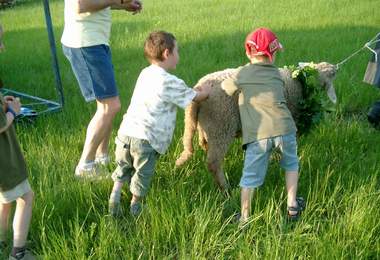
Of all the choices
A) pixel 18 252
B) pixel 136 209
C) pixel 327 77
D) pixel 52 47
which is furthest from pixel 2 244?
pixel 52 47

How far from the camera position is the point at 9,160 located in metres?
2.64

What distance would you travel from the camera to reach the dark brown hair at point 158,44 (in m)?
3.01

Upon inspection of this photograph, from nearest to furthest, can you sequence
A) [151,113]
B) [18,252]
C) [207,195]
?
[18,252], [151,113], [207,195]

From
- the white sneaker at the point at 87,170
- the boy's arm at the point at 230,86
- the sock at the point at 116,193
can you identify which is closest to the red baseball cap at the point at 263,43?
the boy's arm at the point at 230,86

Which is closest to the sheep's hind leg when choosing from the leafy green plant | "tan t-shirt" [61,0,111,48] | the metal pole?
the leafy green plant

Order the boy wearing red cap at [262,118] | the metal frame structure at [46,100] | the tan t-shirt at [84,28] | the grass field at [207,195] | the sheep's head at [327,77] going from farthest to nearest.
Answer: the metal frame structure at [46,100] → the sheep's head at [327,77] → the tan t-shirt at [84,28] → the boy wearing red cap at [262,118] → the grass field at [207,195]

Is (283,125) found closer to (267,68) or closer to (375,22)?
(267,68)

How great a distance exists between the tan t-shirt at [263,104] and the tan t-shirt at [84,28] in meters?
1.12

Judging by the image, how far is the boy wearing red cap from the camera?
305 cm

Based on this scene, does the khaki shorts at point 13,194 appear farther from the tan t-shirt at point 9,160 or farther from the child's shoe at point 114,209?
the child's shoe at point 114,209

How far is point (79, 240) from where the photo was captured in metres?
2.71

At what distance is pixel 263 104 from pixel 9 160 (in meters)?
1.52

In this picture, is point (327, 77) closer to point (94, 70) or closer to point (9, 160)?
point (94, 70)

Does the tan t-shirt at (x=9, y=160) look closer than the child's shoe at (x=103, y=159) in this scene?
Yes
